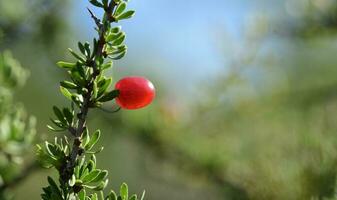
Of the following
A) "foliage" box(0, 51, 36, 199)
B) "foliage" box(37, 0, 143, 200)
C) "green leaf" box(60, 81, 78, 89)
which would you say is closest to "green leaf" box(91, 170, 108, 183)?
"foliage" box(37, 0, 143, 200)

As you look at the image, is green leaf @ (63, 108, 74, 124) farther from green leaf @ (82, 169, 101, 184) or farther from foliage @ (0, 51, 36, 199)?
foliage @ (0, 51, 36, 199)

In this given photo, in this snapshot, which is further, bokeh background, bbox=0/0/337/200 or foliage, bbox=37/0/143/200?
bokeh background, bbox=0/0/337/200

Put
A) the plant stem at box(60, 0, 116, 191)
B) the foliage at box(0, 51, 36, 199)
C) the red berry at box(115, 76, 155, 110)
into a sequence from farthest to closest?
the foliage at box(0, 51, 36, 199)
the red berry at box(115, 76, 155, 110)
the plant stem at box(60, 0, 116, 191)

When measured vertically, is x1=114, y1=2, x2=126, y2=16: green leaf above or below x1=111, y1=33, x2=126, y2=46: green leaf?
above

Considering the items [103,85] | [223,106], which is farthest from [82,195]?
[223,106]

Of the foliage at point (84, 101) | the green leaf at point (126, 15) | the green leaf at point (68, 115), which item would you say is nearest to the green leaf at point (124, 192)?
the foliage at point (84, 101)

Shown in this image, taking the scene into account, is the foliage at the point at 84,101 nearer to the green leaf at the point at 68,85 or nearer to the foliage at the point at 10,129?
the green leaf at the point at 68,85
